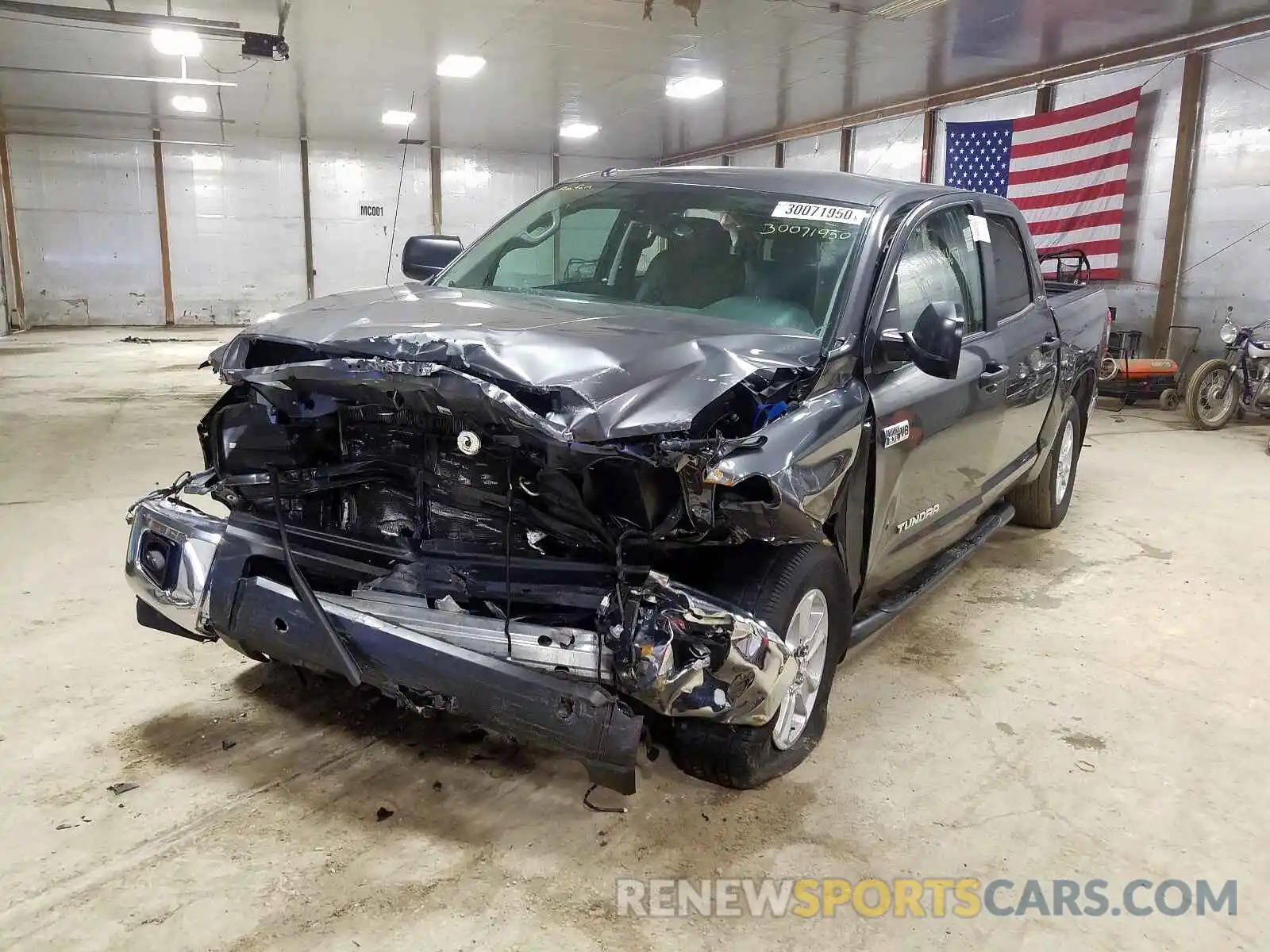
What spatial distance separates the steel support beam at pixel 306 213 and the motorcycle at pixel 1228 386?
53.8ft

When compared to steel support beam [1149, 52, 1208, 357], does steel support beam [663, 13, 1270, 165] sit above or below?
above

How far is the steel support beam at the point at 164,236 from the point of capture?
1850 centimetres

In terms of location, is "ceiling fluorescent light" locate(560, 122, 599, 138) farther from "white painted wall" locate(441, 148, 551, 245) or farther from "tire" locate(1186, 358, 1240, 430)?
"tire" locate(1186, 358, 1240, 430)

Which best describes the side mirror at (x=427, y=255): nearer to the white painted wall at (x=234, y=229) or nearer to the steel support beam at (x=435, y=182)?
the white painted wall at (x=234, y=229)

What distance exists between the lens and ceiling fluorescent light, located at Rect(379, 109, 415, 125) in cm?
1585

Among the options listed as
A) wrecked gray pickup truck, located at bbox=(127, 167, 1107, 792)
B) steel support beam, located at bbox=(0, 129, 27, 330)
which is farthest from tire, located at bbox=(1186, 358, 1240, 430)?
steel support beam, located at bbox=(0, 129, 27, 330)

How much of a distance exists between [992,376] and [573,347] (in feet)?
6.38

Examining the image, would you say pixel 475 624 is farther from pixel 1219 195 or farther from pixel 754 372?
pixel 1219 195

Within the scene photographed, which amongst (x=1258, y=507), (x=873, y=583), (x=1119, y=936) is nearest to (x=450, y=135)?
(x=1258, y=507)

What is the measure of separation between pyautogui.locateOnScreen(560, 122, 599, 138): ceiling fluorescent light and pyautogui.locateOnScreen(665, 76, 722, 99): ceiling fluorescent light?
334 cm

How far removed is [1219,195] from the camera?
9875 mm

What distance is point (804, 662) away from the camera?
2.60m

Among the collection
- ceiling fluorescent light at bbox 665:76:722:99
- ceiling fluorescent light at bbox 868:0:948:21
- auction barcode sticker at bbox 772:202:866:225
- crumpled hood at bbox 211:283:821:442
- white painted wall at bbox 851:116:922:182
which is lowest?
crumpled hood at bbox 211:283:821:442

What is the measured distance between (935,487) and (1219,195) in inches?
353
